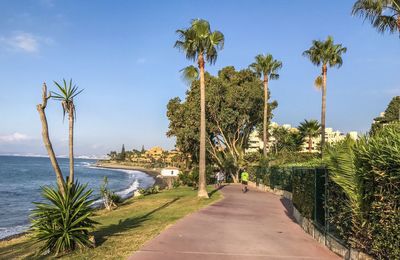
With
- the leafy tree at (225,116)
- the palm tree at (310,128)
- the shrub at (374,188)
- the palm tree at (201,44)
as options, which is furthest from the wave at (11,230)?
the palm tree at (310,128)

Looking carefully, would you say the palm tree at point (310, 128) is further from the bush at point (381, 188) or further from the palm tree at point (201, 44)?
the bush at point (381, 188)

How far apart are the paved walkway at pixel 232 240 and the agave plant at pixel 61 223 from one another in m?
1.73

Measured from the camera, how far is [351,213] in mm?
8047

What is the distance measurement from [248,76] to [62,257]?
36273 mm

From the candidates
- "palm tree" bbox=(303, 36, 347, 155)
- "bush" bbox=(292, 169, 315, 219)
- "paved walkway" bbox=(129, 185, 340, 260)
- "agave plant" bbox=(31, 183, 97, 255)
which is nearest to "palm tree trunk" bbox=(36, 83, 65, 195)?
"agave plant" bbox=(31, 183, 97, 255)

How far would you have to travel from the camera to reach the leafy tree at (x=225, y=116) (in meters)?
40.9

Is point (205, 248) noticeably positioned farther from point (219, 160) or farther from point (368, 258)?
point (219, 160)

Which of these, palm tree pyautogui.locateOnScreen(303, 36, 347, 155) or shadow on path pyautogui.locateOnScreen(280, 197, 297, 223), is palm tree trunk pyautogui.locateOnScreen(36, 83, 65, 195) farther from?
palm tree pyautogui.locateOnScreen(303, 36, 347, 155)

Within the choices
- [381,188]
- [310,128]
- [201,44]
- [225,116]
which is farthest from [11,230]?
[310,128]

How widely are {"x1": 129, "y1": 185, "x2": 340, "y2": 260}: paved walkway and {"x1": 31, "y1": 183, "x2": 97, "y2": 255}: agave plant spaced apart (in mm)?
1732

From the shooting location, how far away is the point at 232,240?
10531mm

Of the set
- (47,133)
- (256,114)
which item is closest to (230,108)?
(256,114)

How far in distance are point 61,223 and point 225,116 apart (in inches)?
1259

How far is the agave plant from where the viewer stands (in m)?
9.45
